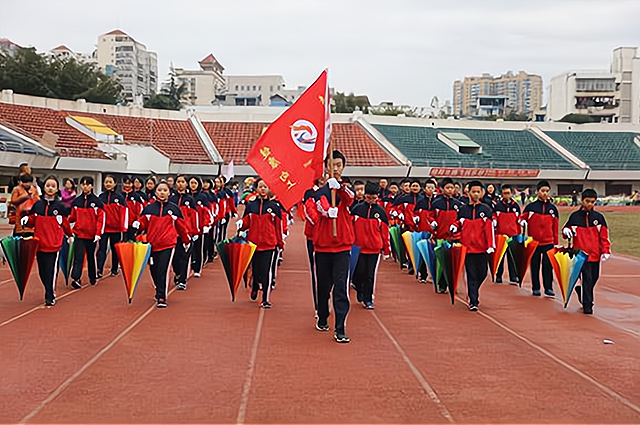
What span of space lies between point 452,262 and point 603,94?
77.3 m

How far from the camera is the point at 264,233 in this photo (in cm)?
912

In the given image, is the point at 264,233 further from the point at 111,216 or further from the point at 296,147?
the point at 111,216

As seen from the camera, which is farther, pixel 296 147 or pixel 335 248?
pixel 335 248

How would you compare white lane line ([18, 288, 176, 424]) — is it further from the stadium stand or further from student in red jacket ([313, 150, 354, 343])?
the stadium stand

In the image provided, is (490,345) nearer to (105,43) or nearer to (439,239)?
Result: (439,239)

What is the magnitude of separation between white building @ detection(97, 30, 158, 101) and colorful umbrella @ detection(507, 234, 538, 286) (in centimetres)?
11404

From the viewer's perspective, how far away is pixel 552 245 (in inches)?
421

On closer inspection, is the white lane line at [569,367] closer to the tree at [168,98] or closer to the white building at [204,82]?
the tree at [168,98]

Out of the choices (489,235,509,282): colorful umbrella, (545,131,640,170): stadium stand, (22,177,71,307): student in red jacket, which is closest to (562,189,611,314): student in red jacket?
(489,235,509,282): colorful umbrella

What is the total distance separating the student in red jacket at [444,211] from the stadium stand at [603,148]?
39823 mm

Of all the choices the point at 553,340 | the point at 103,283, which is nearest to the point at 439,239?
the point at 553,340

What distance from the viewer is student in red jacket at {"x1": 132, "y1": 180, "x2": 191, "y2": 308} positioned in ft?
29.9

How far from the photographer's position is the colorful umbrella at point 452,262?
9438 millimetres

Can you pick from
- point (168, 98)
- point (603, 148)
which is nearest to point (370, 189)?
point (603, 148)
